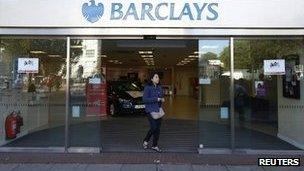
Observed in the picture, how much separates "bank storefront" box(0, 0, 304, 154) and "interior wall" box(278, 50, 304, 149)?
23mm

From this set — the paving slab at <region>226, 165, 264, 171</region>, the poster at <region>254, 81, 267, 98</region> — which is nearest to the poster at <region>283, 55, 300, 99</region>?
the poster at <region>254, 81, 267, 98</region>

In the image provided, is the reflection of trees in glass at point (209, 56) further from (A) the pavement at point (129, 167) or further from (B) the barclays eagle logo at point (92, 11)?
(A) the pavement at point (129, 167)

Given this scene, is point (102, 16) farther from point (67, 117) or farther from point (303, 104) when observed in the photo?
point (303, 104)

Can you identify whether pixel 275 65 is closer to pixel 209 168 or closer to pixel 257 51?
pixel 257 51

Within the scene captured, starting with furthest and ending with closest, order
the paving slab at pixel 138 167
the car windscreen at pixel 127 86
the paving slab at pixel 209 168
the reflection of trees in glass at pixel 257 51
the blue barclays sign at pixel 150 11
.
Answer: the car windscreen at pixel 127 86
the reflection of trees in glass at pixel 257 51
the blue barclays sign at pixel 150 11
the paving slab at pixel 209 168
the paving slab at pixel 138 167

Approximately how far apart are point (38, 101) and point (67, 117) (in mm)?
982

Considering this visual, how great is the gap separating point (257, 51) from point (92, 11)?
386cm

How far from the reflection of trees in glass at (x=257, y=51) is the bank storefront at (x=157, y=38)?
2 centimetres

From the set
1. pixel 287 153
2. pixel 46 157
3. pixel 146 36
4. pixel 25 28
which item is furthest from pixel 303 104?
pixel 25 28

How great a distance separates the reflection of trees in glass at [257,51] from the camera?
10734 millimetres

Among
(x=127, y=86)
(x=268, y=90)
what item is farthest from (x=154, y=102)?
(x=127, y=86)

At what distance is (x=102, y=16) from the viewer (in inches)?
415

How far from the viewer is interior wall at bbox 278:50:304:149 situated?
35.7ft

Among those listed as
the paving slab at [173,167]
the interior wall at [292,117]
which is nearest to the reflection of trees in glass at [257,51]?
the interior wall at [292,117]
